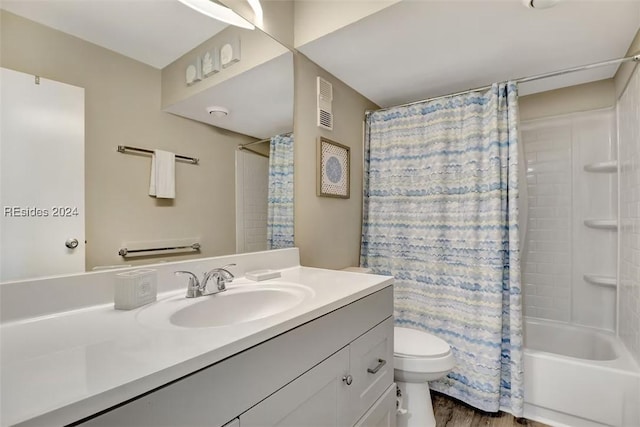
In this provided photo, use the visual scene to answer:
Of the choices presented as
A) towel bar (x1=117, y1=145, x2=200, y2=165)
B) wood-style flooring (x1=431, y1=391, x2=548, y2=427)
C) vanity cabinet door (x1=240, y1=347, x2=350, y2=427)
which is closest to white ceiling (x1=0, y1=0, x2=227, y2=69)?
towel bar (x1=117, y1=145, x2=200, y2=165)

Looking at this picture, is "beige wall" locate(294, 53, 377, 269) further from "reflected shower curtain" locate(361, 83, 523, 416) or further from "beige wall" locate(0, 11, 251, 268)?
"beige wall" locate(0, 11, 251, 268)

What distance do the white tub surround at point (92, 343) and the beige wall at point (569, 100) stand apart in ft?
7.17

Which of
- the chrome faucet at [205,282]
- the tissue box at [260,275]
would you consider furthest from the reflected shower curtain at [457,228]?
the chrome faucet at [205,282]

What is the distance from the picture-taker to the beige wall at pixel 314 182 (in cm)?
173

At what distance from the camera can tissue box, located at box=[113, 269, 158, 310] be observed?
879 mm

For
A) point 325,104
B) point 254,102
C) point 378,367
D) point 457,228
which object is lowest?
point 378,367

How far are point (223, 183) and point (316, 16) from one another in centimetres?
102

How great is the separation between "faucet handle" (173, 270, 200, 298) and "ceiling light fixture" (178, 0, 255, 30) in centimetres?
100

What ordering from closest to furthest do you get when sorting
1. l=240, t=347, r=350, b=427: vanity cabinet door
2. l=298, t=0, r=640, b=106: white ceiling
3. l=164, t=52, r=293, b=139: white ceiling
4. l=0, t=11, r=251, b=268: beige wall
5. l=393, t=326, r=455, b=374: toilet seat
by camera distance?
l=240, t=347, r=350, b=427: vanity cabinet door, l=0, t=11, r=251, b=268: beige wall, l=164, t=52, r=293, b=139: white ceiling, l=298, t=0, r=640, b=106: white ceiling, l=393, t=326, r=455, b=374: toilet seat

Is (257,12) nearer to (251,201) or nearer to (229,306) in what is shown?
(251,201)

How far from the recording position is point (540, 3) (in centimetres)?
129

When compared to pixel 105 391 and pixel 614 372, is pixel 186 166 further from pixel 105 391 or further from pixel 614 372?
pixel 614 372

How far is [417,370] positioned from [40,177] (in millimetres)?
1651

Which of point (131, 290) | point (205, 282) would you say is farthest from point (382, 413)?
point (131, 290)
